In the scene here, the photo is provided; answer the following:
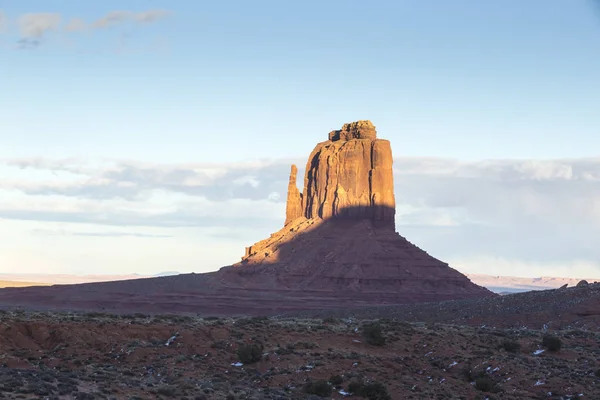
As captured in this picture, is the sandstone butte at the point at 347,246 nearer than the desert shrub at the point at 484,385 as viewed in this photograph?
No

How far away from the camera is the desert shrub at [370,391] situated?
36.3m

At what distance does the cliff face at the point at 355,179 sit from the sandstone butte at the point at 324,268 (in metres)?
0.19

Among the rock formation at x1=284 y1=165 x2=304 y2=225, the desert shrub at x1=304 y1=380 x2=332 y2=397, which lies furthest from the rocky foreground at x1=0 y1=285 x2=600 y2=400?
the rock formation at x1=284 y1=165 x2=304 y2=225

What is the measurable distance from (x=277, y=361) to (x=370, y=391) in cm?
605

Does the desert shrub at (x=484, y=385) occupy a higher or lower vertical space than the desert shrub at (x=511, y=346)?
lower

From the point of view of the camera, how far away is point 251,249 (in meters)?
162

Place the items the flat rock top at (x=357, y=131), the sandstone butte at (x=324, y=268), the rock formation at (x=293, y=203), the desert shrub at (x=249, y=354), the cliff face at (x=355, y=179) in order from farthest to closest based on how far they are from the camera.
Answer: the rock formation at (x=293, y=203), the flat rock top at (x=357, y=131), the cliff face at (x=355, y=179), the sandstone butte at (x=324, y=268), the desert shrub at (x=249, y=354)

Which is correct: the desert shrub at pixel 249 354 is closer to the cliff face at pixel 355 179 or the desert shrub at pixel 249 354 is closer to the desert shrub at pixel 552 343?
the desert shrub at pixel 552 343

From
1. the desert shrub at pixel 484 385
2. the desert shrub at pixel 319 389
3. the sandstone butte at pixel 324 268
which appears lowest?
the desert shrub at pixel 484 385

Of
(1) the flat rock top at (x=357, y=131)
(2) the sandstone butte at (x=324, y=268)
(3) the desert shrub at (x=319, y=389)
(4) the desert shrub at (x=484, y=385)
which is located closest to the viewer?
(3) the desert shrub at (x=319, y=389)

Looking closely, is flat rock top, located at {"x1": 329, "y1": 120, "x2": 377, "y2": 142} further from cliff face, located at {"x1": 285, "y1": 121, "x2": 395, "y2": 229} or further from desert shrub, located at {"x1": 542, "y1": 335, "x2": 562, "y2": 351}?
desert shrub, located at {"x1": 542, "y1": 335, "x2": 562, "y2": 351}

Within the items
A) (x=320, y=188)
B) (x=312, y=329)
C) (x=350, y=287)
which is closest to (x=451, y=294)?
(x=350, y=287)

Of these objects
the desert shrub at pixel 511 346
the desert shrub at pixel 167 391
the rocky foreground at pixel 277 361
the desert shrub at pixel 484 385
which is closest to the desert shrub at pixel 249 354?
the rocky foreground at pixel 277 361

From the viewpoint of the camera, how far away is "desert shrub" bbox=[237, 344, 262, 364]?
40531 mm
